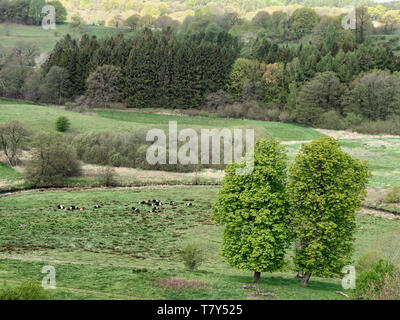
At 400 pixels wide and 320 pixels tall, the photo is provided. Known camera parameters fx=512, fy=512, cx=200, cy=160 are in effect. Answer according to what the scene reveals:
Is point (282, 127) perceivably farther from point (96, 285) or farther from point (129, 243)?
point (96, 285)

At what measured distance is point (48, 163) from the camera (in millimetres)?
71188

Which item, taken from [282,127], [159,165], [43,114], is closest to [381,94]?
[282,127]

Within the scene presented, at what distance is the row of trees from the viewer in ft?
103

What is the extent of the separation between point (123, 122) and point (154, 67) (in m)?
39.7

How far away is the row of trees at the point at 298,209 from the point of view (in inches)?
1233

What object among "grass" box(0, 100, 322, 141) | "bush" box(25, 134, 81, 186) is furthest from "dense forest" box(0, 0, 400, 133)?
"bush" box(25, 134, 81, 186)

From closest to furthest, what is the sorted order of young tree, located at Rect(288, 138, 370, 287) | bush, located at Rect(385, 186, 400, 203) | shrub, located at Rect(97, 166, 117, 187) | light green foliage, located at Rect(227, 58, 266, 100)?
young tree, located at Rect(288, 138, 370, 287) < bush, located at Rect(385, 186, 400, 203) < shrub, located at Rect(97, 166, 117, 187) < light green foliage, located at Rect(227, 58, 266, 100)

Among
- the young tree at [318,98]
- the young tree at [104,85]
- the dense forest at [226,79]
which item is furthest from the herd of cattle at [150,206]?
the young tree at [104,85]

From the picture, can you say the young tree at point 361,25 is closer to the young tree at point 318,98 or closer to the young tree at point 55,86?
the young tree at point 318,98

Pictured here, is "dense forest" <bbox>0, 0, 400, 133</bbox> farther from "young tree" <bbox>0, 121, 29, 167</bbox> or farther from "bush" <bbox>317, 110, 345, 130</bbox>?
"young tree" <bbox>0, 121, 29, 167</bbox>

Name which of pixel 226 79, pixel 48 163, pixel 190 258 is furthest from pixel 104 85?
pixel 190 258

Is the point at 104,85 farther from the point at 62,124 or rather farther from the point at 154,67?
the point at 62,124

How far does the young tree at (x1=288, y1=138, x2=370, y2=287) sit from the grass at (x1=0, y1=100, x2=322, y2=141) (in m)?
62.6
